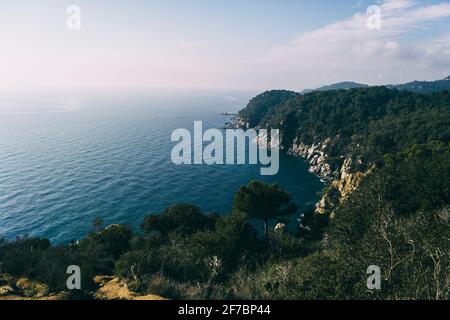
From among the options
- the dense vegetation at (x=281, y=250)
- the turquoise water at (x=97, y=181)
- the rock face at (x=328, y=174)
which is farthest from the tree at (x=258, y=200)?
the turquoise water at (x=97, y=181)

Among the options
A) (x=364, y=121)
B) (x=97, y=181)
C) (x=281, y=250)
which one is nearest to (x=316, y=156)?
(x=364, y=121)

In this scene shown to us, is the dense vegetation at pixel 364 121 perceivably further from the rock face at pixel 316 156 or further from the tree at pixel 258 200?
the tree at pixel 258 200

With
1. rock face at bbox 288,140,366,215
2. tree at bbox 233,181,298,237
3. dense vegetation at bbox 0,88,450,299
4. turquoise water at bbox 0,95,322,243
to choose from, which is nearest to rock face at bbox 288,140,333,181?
rock face at bbox 288,140,366,215

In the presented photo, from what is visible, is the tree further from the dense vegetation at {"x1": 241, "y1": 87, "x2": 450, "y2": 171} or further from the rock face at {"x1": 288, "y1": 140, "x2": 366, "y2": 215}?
the dense vegetation at {"x1": 241, "y1": 87, "x2": 450, "y2": 171}

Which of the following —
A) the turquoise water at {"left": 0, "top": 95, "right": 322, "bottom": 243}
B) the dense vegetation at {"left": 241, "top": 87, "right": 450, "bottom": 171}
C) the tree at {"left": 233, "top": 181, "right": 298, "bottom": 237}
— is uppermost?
the dense vegetation at {"left": 241, "top": 87, "right": 450, "bottom": 171}
